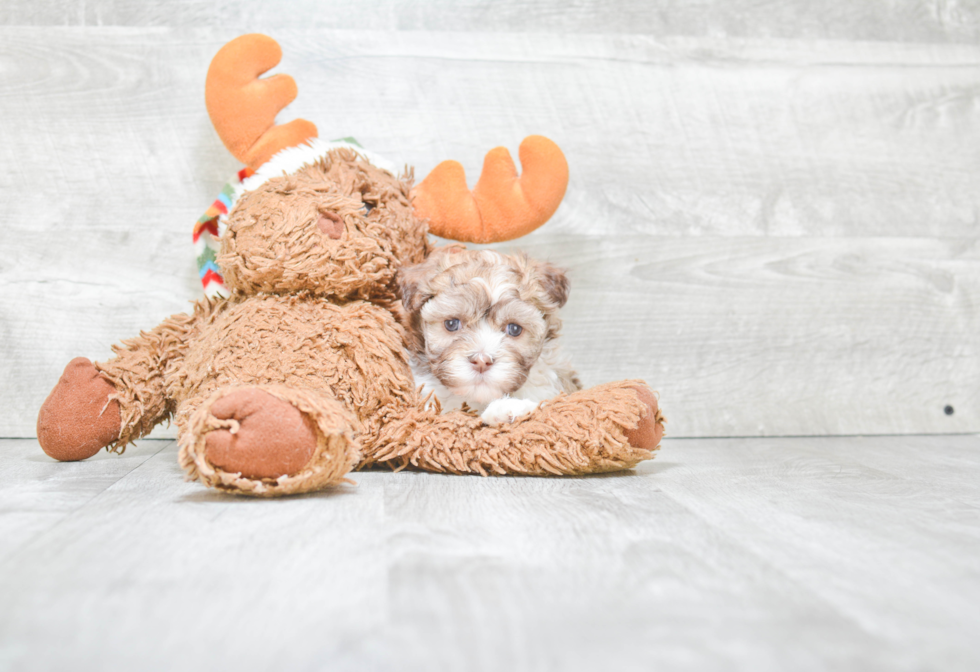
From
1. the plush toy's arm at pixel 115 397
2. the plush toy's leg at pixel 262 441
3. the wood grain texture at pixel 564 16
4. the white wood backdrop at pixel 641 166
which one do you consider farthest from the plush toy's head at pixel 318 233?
the wood grain texture at pixel 564 16

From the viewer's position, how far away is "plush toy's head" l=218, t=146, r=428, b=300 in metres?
1.36

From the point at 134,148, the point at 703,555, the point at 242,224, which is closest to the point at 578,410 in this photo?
the point at 703,555

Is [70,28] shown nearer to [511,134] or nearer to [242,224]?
[242,224]

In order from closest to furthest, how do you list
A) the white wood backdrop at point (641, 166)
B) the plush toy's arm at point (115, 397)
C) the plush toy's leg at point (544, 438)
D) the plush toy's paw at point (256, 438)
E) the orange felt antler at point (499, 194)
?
the plush toy's paw at point (256, 438)
the plush toy's leg at point (544, 438)
the plush toy's arm at point (115, 397)
the orange felt antler at point (499, 194)
the white wood backdrop at point (641, 166)

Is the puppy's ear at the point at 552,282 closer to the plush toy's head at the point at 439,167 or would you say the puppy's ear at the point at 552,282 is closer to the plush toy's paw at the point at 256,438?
the plush toy's head at the point at 439,167

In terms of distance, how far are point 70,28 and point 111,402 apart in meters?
1.07

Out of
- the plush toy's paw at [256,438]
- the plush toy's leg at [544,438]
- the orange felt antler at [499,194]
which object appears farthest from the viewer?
the orange felt antler at [499,194]

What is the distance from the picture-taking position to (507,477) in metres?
1.37

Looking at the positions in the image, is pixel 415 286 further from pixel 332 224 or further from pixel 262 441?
pixel 262 441

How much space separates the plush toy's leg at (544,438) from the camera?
4.39 feet

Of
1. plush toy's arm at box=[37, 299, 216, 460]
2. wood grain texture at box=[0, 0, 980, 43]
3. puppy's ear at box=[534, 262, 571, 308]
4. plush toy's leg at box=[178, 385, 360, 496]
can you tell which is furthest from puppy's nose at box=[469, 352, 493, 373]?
wood grain texture at box=[0, 0, 980, 43]

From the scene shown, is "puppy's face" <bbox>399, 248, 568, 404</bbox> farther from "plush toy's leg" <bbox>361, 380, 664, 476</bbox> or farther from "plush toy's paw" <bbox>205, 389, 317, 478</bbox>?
"plush toy's paw" <bbox>205, 389, 317, 478</bbox>

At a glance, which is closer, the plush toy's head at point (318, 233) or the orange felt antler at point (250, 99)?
the plush toy's head at point (318, 233)

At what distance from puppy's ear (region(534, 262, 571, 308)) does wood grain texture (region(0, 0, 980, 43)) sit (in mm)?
870
